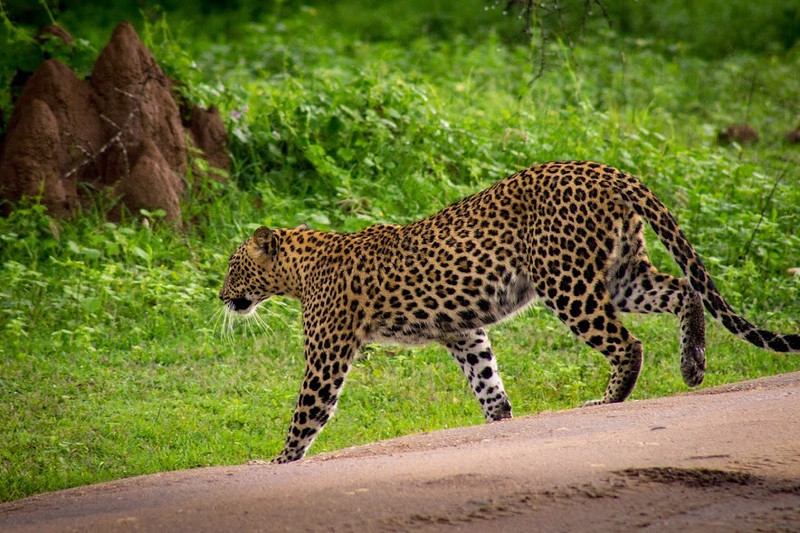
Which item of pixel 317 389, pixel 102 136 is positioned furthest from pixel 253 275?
pixel 102 136

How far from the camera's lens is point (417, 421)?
816cm

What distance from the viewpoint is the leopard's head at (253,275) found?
8.48 m

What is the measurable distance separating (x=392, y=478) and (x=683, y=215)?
713cm

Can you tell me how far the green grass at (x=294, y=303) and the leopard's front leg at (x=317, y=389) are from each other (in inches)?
18.2

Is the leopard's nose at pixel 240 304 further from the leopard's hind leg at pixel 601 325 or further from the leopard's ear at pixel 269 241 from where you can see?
the leopard's hind leg at pixel 601 325

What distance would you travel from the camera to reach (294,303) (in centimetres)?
1063

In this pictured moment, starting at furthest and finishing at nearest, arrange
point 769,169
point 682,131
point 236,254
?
point 682,131, point 769,169, point 236,254

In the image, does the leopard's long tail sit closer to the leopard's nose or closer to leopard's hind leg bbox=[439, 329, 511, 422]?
leopard's hind leg bbox=[439, 329, 511, 422]

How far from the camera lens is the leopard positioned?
7441 millimetres

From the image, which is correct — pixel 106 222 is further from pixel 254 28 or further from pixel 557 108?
pixel 254 28

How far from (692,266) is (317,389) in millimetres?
2494

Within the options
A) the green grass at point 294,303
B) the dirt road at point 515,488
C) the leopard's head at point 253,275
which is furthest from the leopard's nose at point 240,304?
the dirt road at point 515,488

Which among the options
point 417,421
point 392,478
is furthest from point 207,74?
point 392,478

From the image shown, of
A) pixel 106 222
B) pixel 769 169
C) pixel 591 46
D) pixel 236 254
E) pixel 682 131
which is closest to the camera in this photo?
pixel 236 254
